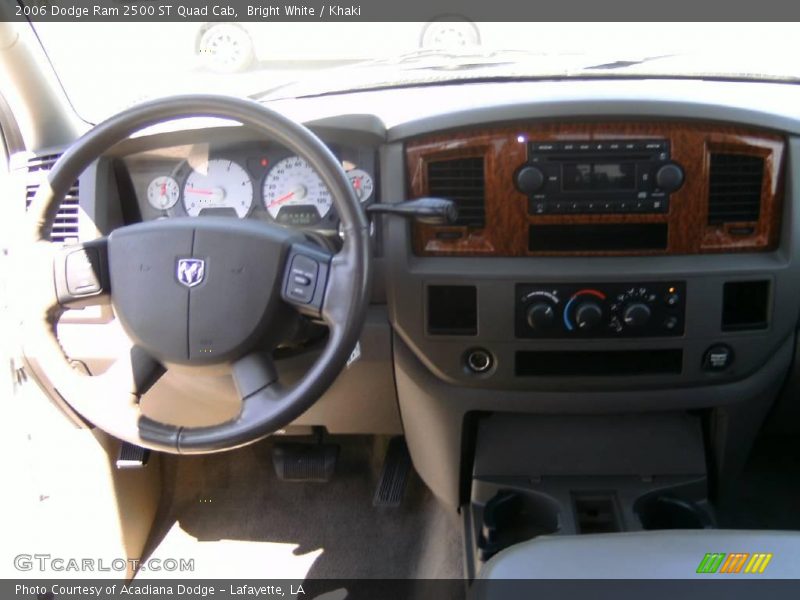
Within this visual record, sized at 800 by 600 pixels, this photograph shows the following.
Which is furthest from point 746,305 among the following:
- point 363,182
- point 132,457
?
point 132,457

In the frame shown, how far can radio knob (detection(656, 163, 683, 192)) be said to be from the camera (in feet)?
5.47

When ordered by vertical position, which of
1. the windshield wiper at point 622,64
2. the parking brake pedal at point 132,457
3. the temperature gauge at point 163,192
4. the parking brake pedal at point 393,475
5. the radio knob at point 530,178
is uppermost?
the windshield wiper at point 622,64

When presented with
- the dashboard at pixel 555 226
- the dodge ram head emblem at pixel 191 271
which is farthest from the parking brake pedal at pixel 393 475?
the dodge ram head emblem at pixel 191 271

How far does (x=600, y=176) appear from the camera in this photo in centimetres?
168

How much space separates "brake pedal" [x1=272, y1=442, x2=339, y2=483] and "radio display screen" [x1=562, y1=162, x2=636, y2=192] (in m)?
1.20

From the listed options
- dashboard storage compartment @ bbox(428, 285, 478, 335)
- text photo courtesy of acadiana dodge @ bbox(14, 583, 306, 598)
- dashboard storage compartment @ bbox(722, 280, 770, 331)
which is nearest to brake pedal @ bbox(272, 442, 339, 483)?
text photo courtesy of acadiana dodge @ bbox(14, 583, 306, 598)

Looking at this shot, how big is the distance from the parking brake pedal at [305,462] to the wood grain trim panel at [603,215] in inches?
36.7

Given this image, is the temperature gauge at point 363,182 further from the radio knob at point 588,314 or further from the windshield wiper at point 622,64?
the windshield wiper at point 622,64

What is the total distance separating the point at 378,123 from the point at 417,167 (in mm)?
132

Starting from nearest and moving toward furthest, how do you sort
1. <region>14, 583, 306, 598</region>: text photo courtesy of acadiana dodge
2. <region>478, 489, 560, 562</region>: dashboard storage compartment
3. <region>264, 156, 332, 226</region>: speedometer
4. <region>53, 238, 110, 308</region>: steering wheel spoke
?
1. <region>53, 238, 110, 308</region>: steering wheel spoke
2. <region>264, 156, 332, 226</region>: speedometer
3. <region>478, 489, 560, 562</region>: dashboard storage compartment
4. <region>14, 583, 306, 598</region>: text photo courtesy of acadiana dodge

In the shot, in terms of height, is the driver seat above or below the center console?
below

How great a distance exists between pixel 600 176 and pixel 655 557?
0.84m

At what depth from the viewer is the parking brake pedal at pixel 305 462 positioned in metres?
2.41

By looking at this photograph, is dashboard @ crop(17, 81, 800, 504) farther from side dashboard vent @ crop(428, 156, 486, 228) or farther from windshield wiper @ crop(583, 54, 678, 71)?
windshield wiper @ crop(583, 54, 678, 71)
